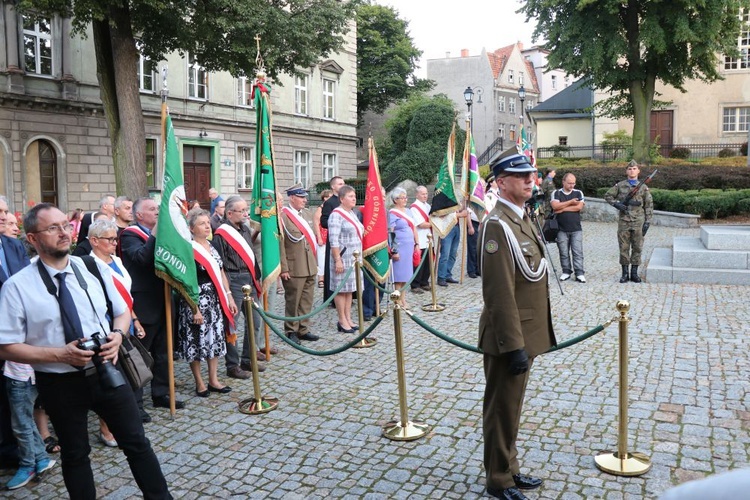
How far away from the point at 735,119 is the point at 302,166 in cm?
2558

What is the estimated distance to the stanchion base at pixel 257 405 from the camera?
619 cm

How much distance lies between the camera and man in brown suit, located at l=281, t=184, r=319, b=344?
344 inches

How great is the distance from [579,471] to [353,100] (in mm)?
35610

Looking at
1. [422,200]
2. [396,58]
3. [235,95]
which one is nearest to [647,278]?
[422,200]

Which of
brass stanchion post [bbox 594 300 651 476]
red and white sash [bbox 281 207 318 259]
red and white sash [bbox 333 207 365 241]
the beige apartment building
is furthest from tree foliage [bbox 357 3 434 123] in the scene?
brass stanchion post [bbox 594 300 651 476]

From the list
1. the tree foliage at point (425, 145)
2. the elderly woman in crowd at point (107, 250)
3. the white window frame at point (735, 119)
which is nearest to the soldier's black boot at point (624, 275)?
the elderly woman in crowd at point (107, 250)

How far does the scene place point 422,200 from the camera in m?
12.3

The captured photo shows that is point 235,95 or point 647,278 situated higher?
point 235,95

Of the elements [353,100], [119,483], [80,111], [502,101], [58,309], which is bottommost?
[119,483]

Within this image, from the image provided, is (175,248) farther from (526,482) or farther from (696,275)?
(696,275)

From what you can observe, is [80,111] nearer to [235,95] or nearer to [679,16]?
[235,95]

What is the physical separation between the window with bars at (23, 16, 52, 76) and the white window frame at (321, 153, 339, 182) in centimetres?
1604

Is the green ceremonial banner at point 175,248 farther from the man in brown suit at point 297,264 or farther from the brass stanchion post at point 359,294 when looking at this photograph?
the brass stanchion post at point 359,294

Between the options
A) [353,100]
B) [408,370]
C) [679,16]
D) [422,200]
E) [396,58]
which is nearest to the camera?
[408,370]
